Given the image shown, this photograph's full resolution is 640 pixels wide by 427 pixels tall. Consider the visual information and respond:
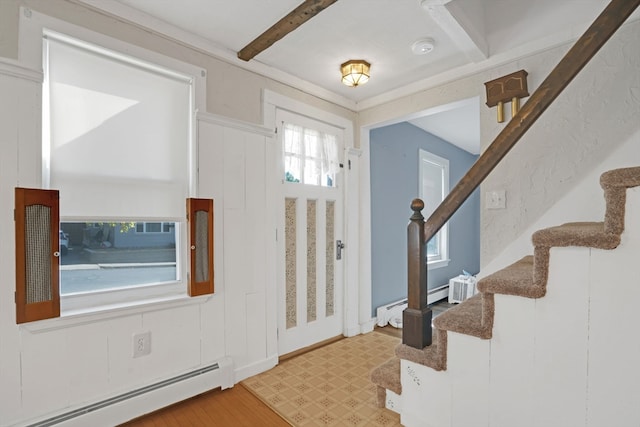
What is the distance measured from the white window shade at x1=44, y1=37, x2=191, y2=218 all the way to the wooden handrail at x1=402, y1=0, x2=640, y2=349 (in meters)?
1.54

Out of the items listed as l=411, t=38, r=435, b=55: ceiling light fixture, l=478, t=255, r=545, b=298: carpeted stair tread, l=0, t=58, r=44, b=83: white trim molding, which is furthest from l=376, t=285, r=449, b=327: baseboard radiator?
l=0, t=58, r=44, b=83: white trim molding

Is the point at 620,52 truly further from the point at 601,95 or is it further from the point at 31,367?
the point at 31,367

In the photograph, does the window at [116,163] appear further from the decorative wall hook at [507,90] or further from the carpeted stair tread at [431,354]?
the decorative wall hook at [507,90]

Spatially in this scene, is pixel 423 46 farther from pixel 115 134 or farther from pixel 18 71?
pixel 18 71

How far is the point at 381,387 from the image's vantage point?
191 centimetres

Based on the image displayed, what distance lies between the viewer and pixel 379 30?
2066 mm

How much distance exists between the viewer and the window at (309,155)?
277cm

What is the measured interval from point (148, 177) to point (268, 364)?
1.64 meters

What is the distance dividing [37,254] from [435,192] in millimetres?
4779

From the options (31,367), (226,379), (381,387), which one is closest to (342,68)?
(381,387)

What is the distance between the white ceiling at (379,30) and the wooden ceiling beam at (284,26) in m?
0.04

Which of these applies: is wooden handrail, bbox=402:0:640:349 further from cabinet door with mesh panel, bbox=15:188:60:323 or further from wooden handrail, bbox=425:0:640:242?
cabinet door with mesh panel, bbox=15:188:60:323

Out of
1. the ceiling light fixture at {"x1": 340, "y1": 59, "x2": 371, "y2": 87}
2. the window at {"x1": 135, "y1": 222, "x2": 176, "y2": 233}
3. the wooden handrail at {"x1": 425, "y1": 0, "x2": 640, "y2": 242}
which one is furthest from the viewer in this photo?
the ceiling light fixture at {"x1": 340, "y1": 59, "x2": 371, "y2": 87}

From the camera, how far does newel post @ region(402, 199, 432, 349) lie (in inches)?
65.2
